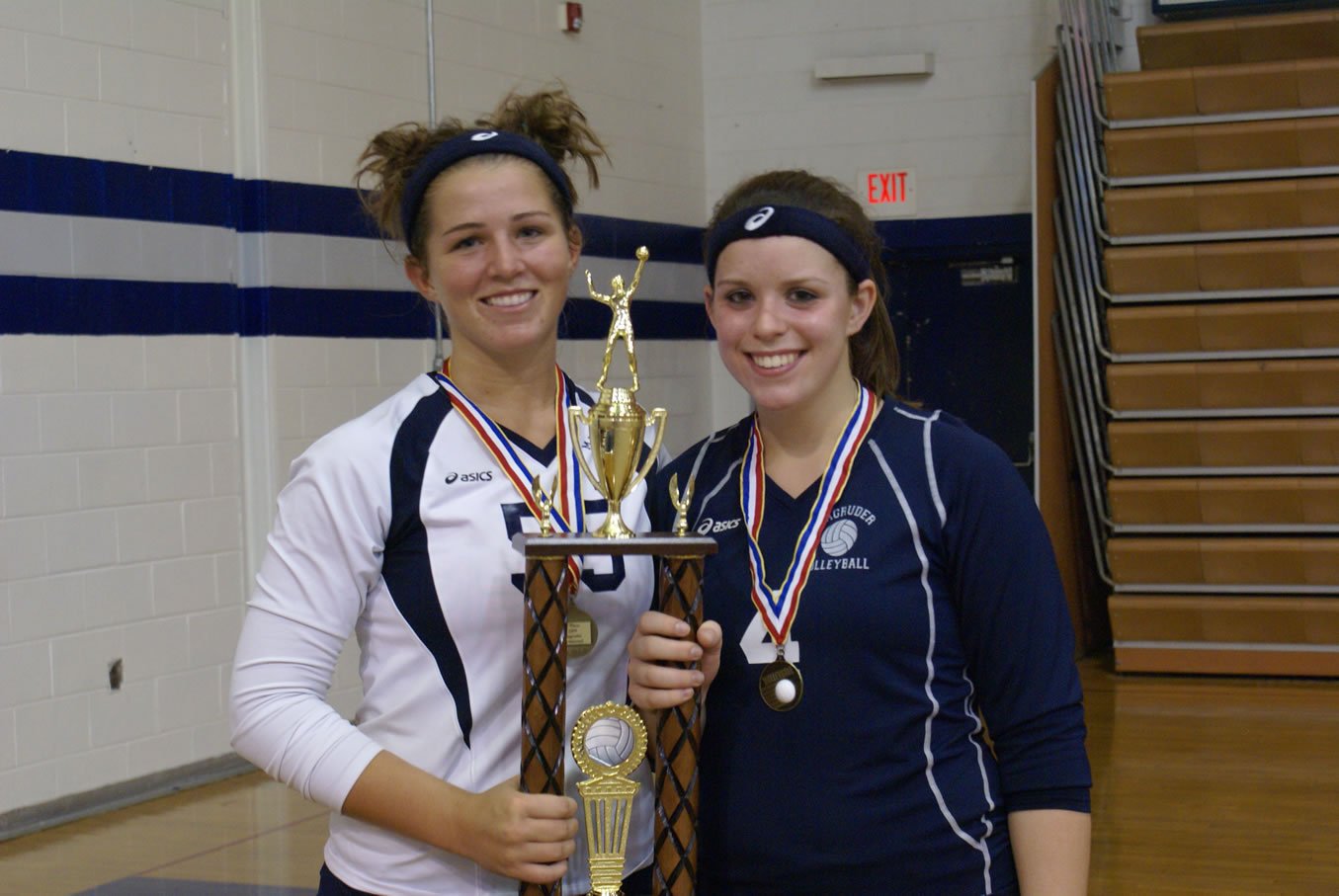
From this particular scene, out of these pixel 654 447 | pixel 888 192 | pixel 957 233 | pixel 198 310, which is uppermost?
pixel 888 192

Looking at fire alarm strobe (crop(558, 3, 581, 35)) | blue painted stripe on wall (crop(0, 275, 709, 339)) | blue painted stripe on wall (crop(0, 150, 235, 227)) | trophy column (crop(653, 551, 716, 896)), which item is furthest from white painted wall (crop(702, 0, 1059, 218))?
trophy column (crop(653, 551, 716, 896))

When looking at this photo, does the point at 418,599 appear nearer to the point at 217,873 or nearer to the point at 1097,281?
the point at 217,873

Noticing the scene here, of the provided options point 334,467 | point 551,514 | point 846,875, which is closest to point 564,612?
point 551,514

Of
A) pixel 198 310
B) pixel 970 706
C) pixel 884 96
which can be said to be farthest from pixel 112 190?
pixel 884 96

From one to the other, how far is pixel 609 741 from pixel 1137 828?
3.35 meters

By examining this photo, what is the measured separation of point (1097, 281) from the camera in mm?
7027

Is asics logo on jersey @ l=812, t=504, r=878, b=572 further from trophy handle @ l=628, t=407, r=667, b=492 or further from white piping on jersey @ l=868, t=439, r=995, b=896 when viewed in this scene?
trophy handle @ l=628, t=407, r=667, b=492

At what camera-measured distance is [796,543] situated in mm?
1744

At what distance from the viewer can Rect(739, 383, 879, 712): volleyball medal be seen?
5.58 ft

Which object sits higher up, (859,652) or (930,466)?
(930,466)

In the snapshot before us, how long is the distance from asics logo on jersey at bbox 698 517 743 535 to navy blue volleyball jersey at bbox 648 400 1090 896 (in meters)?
0.06

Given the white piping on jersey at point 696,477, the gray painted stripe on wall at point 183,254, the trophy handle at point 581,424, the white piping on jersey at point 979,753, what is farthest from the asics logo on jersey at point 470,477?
the gray painted stripe on wall at point 183,254

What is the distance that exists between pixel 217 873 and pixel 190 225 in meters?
2.22

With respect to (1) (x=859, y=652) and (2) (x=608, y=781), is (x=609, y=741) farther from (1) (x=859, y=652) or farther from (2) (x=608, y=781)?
(1) (x=859, y=652)
